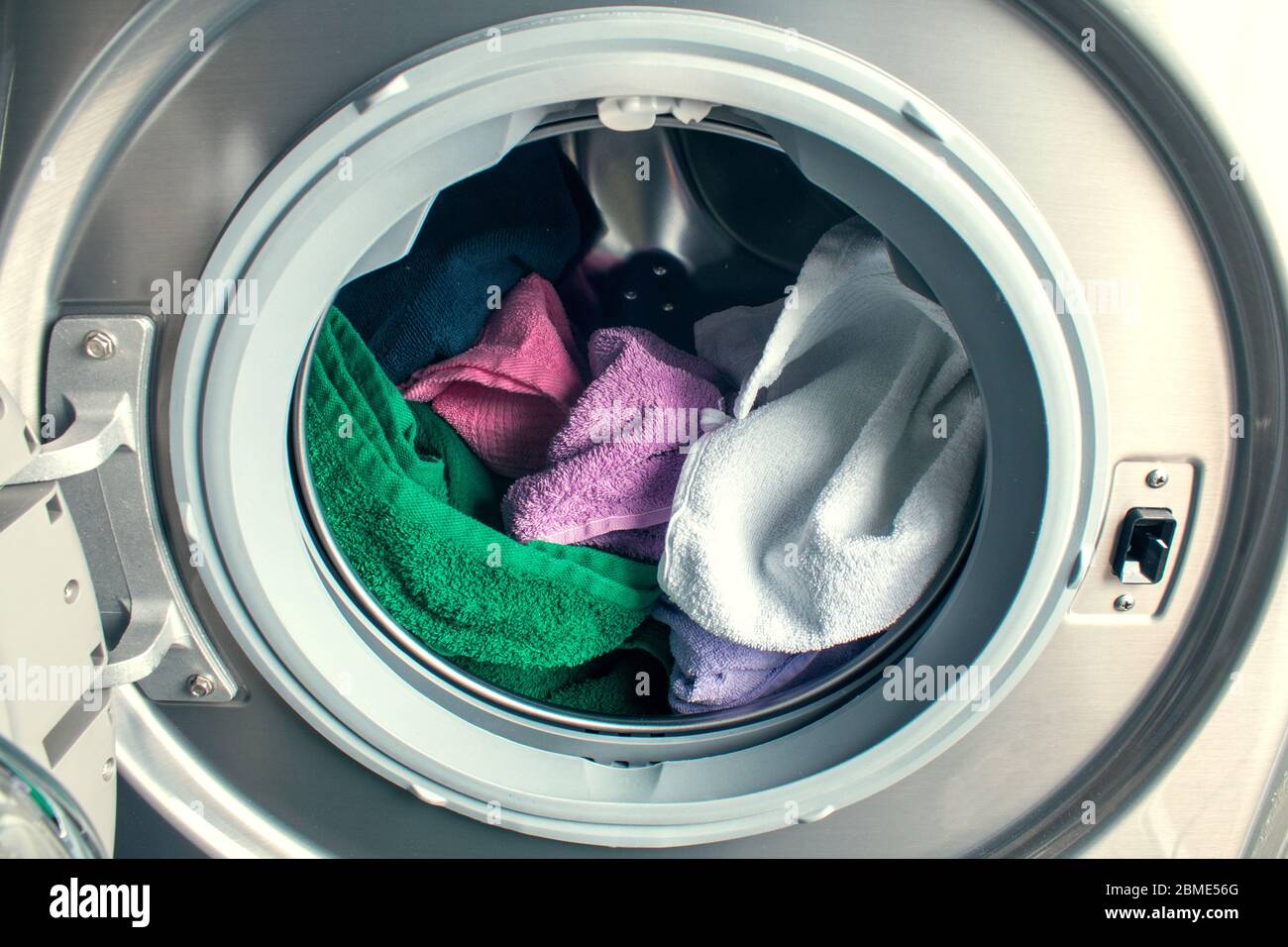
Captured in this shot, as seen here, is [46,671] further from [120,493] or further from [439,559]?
[439,559]

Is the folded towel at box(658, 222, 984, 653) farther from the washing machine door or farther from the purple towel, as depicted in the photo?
the washing machine door

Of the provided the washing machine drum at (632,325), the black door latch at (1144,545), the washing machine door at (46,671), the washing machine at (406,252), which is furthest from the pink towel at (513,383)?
the black door latch at (1144,545)

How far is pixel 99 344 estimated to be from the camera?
1.73ft

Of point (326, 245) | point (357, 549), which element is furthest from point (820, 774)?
point (326, 245)

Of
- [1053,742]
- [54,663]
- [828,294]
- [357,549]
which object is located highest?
[828,294]

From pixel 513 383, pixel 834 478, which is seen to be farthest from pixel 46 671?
pixel 834 478

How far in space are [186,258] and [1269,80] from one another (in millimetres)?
615

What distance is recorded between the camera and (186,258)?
52cm

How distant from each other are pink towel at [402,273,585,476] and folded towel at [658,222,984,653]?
0.51 ft

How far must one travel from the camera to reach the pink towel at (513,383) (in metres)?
0.73

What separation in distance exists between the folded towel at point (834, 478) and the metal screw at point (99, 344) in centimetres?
38

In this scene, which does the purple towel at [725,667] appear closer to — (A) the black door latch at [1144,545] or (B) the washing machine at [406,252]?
(B) the washing machine at [406,252]

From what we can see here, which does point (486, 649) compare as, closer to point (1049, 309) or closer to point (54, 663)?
point (54, 663)

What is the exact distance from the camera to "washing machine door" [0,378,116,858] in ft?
1.50
